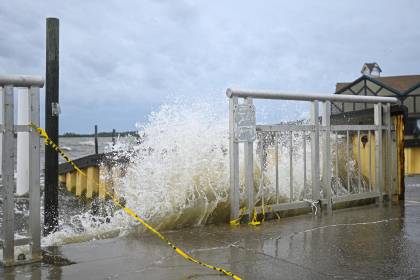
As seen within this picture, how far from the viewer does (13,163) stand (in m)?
4.50

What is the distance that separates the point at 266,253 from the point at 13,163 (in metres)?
2.48

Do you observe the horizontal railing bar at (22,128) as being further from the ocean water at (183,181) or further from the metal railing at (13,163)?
the ocean water at (183,181)

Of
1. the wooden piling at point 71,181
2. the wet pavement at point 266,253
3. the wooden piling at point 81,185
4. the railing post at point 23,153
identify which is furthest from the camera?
the wooden piling at point 71,181

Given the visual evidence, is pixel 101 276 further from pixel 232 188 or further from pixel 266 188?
pixel 266 188

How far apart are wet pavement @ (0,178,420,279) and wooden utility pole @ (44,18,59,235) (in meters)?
3.86

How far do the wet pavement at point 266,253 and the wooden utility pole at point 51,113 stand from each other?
3860mm

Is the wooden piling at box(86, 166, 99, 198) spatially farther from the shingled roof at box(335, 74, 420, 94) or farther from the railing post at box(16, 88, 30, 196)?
the shingled roof at box(335, 74, 420, 94)

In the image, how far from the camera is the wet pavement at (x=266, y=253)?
163 inches

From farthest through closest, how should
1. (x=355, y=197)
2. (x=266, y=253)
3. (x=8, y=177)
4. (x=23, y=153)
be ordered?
1. (x=355, y=197)
2. (x=23, y=153)
3. (x=266, y=253)
4. (x=8, y=177)

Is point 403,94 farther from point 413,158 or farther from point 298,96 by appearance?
point 298,96

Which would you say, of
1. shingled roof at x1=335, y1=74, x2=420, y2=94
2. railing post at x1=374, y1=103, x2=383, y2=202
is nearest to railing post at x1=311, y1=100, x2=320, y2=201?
railing post at x1=374, y1=103, x2=383, y2=202

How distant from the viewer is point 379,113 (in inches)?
324

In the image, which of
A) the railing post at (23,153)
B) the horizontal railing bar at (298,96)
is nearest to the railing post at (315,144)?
the horizontal railing bar at (298,96)

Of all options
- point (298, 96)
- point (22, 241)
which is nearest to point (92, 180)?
point (298, 96)
